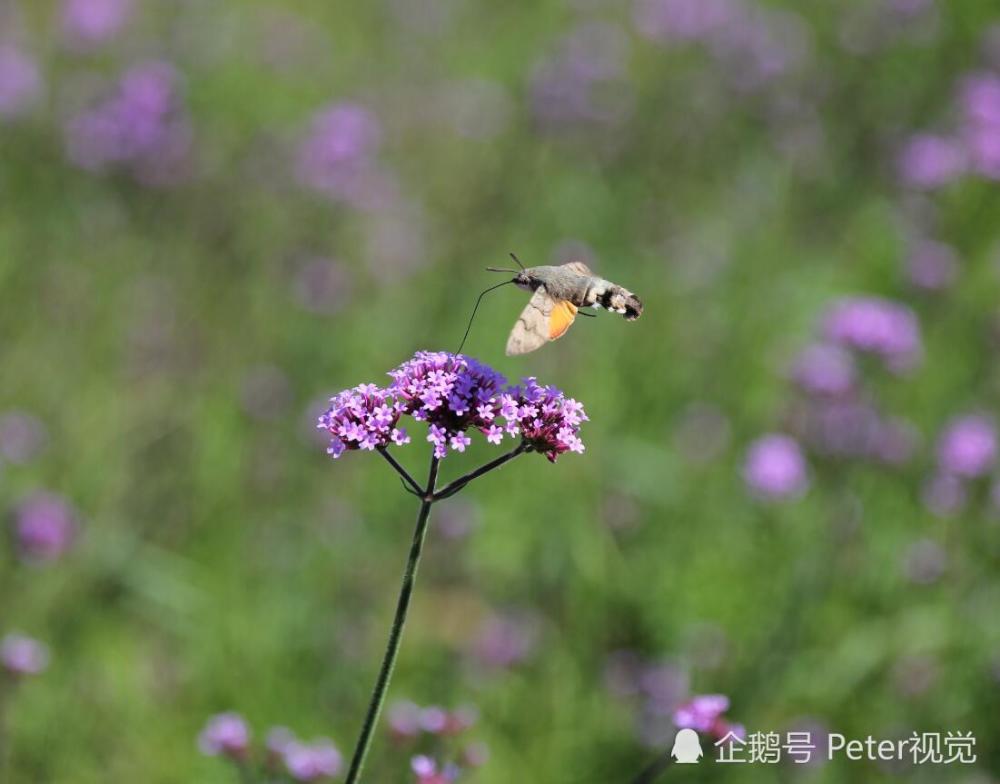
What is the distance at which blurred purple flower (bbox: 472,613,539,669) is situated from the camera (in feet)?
13.3

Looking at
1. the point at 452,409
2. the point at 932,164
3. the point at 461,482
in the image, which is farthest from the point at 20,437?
the point at 932,164

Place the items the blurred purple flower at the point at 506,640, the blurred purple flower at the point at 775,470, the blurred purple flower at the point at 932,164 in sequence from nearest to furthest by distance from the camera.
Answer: the blurred purple flower at the point at 506,640 → the blurred purple flower at the point at 775,470 → the blurred purple flower at the point at 932,164

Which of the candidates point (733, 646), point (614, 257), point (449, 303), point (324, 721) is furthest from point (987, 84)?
point (324, 721)

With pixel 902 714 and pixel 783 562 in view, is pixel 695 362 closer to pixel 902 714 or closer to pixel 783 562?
pixel 783 562

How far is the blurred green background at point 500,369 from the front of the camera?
3.86 metres

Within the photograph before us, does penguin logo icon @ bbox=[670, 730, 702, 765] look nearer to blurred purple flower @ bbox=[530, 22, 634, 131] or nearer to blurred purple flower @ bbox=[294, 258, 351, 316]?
blurred purple flower @ bbox=[294, 258, 351, 316]

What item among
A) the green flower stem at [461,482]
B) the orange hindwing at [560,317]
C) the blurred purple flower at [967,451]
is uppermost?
the blurred purple flower at [967,451]

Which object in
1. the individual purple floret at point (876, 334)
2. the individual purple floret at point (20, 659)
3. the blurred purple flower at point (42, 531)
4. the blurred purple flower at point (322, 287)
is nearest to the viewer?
the individual purple floret at point (20, 659)

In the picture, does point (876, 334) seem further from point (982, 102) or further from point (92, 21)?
point (92, 21)

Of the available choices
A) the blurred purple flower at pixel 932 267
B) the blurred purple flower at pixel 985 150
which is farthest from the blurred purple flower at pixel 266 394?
the blurred purple flower at pixel 985 150

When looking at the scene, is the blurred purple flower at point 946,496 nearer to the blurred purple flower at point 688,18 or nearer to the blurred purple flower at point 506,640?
the blurred purple flower at point 506,640

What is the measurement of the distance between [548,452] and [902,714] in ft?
7.53

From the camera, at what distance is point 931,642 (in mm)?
4008

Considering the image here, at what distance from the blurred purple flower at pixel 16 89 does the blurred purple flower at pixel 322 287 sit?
1.85 meters
